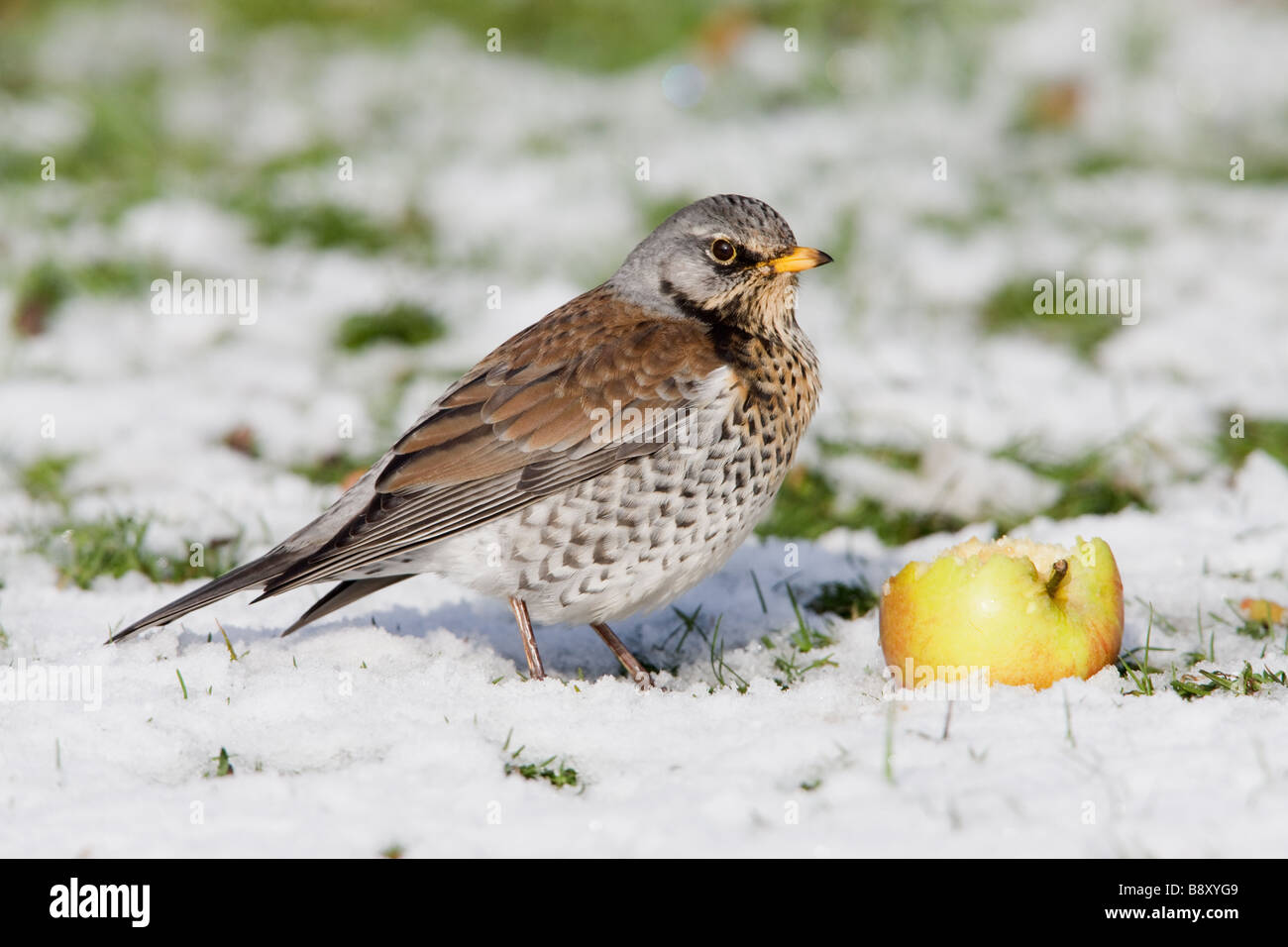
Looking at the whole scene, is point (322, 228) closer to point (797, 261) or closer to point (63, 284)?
point (63, 284)

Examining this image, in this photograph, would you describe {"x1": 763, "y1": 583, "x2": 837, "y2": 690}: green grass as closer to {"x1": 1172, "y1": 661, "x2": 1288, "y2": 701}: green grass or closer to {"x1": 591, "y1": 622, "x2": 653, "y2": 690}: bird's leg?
{"x1": 591, "y1": 622, "x2": 653, "y2": 690}: bird's leg

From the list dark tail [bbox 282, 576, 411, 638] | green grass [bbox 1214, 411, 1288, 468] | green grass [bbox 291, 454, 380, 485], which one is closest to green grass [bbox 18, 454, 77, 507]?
green grass [bbox 291, 454, 380, 485]

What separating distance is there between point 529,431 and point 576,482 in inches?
9.1

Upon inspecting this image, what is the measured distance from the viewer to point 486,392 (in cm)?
435

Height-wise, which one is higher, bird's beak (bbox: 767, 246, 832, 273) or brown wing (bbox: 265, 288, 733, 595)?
bird's beak (bbox: 767, 246, 832, 273)

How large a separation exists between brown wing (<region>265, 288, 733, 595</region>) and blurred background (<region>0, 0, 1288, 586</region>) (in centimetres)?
119

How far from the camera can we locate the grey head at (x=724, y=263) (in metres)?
4.52

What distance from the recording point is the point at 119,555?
16.3ft

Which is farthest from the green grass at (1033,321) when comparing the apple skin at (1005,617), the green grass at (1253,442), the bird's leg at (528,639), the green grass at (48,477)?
the green grass at (48,477)

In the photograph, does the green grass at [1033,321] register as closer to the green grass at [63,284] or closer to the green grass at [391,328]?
the green grass at [391,328]

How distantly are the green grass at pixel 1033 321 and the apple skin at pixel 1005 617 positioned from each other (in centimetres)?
380

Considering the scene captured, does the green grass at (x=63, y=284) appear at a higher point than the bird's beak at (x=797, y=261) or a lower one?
lower

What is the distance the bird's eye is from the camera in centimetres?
454
